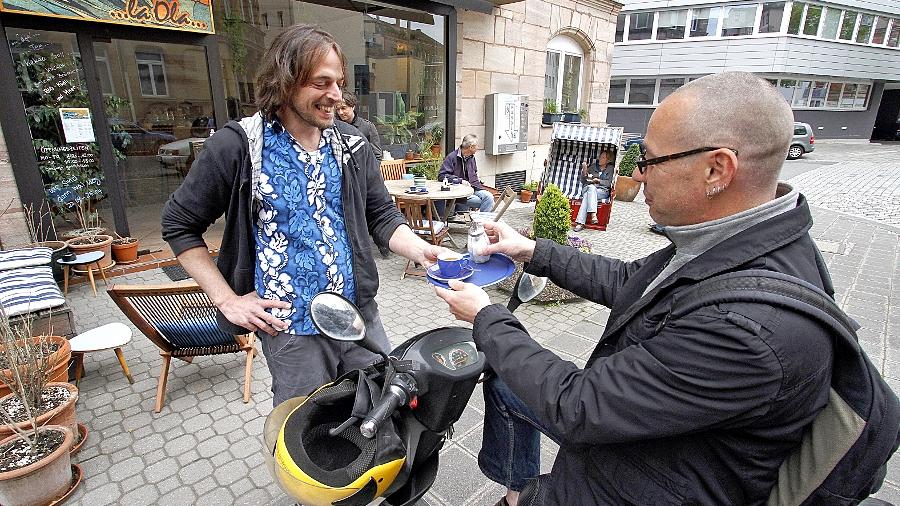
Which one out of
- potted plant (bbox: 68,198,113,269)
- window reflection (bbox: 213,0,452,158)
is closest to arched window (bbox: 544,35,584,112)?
window reflection (bbox: 213,0,452,158)

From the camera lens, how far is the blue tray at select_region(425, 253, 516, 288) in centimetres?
171

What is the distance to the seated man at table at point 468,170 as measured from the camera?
746cm

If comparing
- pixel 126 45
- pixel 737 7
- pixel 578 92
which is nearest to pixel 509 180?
pixel 578 92

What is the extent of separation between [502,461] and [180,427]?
7.60 feet

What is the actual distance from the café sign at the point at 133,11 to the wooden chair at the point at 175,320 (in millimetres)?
3912

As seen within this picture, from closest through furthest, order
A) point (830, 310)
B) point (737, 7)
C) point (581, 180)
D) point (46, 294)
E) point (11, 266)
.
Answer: point (830, 310)
point (46, 294)
point (11, 266)
point (581, 180)
point (737, 7)

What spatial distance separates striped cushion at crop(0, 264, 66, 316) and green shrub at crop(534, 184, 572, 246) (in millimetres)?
4404

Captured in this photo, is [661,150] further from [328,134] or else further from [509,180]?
[509,180]

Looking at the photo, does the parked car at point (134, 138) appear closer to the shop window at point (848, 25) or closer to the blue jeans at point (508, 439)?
the blue jeans at point (508, 439)

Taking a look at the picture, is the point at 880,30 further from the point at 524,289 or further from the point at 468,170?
the point at 524,289

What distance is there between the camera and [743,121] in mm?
1072

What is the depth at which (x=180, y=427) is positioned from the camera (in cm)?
298

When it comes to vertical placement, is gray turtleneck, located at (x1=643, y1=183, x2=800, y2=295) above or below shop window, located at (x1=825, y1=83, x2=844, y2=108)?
below

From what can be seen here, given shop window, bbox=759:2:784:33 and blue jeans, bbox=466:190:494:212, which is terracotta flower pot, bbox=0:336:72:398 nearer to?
blue jeans, bbox=466:190:494:212
